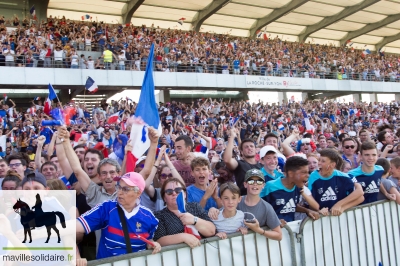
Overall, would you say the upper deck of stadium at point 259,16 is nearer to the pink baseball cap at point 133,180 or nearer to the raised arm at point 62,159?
the raised arm at point 62,159

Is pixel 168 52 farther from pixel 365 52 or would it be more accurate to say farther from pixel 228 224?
pixel 228 224

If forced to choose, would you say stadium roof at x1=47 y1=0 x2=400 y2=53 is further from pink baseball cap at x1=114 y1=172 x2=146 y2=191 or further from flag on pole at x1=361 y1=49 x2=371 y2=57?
pink baseball cap at x1=114 y1=172 x2=146 y2=191

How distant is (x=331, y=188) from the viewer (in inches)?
184

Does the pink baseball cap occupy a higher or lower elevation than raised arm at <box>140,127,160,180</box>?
lower

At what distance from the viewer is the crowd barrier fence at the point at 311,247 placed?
3459 mm

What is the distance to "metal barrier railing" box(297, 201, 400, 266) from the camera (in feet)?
14.0

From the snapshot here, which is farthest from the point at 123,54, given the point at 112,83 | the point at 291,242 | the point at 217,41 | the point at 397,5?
the point at 397,5

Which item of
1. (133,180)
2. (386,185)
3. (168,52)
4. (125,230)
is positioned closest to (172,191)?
(133,180)

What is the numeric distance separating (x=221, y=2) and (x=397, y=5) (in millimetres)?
16987

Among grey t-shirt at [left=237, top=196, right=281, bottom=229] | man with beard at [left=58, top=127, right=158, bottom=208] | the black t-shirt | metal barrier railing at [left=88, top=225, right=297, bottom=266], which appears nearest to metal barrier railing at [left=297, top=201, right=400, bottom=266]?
metal barrier railing at [left=88, top=225, right=297, bottom=266]

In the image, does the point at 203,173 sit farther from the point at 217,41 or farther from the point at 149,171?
the point at 217,41

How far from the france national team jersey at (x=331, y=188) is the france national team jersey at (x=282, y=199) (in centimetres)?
38

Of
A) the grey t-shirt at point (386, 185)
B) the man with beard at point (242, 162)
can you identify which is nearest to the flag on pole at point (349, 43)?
the grey t-shirt at point (386, 185)

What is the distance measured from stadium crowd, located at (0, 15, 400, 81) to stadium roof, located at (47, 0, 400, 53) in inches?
72.8
